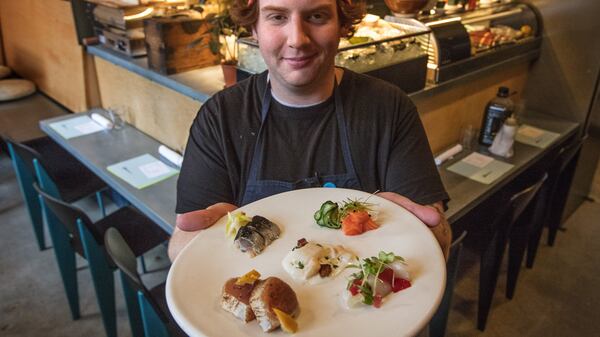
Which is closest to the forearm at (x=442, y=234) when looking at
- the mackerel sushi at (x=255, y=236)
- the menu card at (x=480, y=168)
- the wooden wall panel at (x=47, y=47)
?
the mackerel sushi at (x=255, y=236)

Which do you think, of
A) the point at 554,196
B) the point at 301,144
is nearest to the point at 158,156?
the point at 301,144

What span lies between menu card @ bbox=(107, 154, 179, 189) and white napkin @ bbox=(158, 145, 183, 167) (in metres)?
0.05

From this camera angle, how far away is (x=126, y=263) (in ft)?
5.81

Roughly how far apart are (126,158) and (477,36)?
248 centimetres

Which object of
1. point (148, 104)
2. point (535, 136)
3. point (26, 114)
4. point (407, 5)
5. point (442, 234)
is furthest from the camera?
point (26, 114)

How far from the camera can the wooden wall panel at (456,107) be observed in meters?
2.75

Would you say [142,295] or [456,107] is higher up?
[456,107]

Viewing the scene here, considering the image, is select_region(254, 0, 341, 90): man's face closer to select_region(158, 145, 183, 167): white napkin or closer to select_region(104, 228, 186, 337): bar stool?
select_region(104, 228, 186, 337): bar stool

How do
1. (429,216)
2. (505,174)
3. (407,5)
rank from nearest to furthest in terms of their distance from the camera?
(429,216) < (407,5) < (505,174)

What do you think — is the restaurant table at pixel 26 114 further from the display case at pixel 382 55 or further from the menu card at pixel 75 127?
the display case at pixel 382 55

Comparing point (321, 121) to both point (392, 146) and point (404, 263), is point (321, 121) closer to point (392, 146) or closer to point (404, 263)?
point (392, 146)

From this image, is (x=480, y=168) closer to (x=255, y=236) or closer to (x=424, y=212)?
(x=424, y=212)

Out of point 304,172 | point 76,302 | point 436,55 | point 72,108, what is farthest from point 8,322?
point 436,55

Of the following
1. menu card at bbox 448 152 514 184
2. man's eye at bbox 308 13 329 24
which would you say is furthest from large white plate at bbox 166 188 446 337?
menu card at bbox 448 152 514 184
